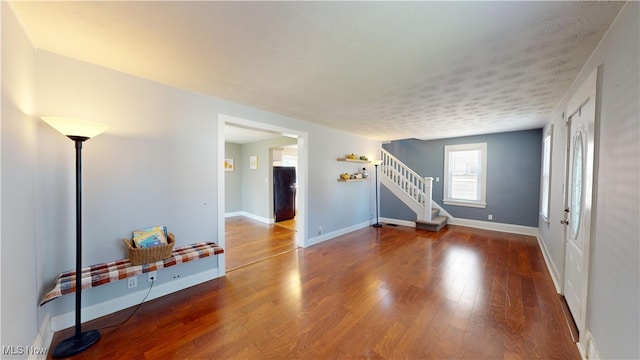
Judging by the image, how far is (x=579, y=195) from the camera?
2133 mm

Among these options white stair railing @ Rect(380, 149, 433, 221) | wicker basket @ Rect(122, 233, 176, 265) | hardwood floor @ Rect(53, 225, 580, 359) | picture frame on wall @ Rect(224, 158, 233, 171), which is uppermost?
picture frame on wall @ Rect(224, 158, 233, 171)

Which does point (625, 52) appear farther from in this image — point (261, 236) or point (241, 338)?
point (261, 236)

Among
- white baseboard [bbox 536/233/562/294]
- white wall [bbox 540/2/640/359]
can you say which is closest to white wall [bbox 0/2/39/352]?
white wall [bbox 540/2/640/359]

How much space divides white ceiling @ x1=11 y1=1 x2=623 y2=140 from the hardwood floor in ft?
7.49

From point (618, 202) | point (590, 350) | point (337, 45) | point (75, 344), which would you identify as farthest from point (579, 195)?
point (75, 344)

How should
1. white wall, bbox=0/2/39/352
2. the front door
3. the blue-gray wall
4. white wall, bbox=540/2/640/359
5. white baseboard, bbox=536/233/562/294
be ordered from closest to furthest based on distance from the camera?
white wall, bbox=540/2/640/359, white wall, bbox=0/2/39/352, the front door, white baseboard, bbox=536/233/562/294, the blue-gray wall

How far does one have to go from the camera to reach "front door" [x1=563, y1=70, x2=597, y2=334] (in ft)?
5.83

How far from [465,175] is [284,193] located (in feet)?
15.7

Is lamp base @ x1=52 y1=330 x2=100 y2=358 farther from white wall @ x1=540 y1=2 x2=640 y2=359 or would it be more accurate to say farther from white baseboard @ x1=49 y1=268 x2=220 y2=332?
white wall @ x1=540 y1=2 x2=640 y2=359

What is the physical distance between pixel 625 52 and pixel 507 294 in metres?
2.38

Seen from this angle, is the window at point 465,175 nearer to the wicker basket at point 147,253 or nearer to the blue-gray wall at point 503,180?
the blue-gray wall at point 503,180

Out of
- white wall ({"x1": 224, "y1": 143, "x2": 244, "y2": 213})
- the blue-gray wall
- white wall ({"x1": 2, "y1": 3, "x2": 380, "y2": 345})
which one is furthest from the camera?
white wall ({"x1": 224, "y1": 143, "x2": 244, "y2": 213})

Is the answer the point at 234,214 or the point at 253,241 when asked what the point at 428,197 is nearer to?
the point at 253,241

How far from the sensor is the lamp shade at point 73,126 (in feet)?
5.24
